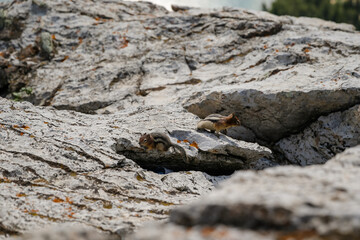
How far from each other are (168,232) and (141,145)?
6944 millimetres

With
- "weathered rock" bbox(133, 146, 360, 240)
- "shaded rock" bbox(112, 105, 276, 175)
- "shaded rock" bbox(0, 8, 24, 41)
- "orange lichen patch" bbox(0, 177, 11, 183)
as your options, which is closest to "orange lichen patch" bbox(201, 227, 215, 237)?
"weathered rock" bbox(133, 146, 360, 240)

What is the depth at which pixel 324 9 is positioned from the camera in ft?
134

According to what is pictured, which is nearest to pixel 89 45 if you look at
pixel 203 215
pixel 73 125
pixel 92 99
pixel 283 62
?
pixel 92 99

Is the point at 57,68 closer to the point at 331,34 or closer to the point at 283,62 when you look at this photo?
the point at 283,62

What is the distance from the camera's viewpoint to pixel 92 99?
1565 centimetres

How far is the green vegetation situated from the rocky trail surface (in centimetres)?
1869

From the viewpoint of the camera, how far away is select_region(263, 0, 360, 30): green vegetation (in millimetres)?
38256

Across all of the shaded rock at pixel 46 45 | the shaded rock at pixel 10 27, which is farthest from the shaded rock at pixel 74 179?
the shaded rock at pixel 10 27

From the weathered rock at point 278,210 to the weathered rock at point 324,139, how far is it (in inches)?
342

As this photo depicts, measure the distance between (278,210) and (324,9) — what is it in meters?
43.4

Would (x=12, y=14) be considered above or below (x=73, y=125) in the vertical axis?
above

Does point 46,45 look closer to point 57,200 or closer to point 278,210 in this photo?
point 57,200

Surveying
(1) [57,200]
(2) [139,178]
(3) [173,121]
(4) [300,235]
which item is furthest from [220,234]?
(3) [173,121]

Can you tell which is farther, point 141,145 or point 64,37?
point 64,37
